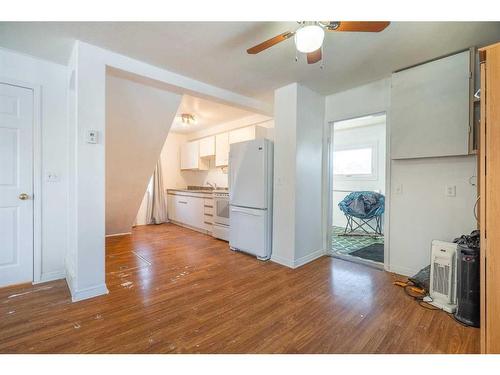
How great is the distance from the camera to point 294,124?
294 cm

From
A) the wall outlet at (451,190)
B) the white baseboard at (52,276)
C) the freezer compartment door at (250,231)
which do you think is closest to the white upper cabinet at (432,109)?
the wall outlet at (451,190)

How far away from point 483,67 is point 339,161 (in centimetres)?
442

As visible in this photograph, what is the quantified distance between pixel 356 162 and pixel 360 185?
0.55 metres

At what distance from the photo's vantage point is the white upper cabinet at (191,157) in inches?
224

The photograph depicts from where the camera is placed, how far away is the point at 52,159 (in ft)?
8.23

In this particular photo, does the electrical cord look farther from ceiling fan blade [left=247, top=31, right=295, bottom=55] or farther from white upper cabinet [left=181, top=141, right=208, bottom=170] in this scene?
white upper cabinet [left=181, top=141, right=208, bottom=170]

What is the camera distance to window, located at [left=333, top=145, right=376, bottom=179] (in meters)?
5.06

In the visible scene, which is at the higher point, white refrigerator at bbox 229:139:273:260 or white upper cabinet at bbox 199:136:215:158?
white upper cabinet at bbox 199:136:215:158

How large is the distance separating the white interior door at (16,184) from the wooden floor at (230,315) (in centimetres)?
25

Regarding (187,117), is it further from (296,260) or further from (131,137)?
(296,260)

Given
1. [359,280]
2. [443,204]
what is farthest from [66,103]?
[443,204]

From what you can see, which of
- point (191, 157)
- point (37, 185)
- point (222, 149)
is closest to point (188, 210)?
point (191, 157)

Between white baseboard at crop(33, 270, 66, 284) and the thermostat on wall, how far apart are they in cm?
158

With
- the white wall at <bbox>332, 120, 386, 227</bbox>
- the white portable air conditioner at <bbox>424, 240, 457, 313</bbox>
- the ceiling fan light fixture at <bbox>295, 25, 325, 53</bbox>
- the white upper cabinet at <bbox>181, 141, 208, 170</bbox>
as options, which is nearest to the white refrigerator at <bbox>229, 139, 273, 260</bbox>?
the ceiling fan light fixture at <bbox>295, 25, 325, 53</bbox>
